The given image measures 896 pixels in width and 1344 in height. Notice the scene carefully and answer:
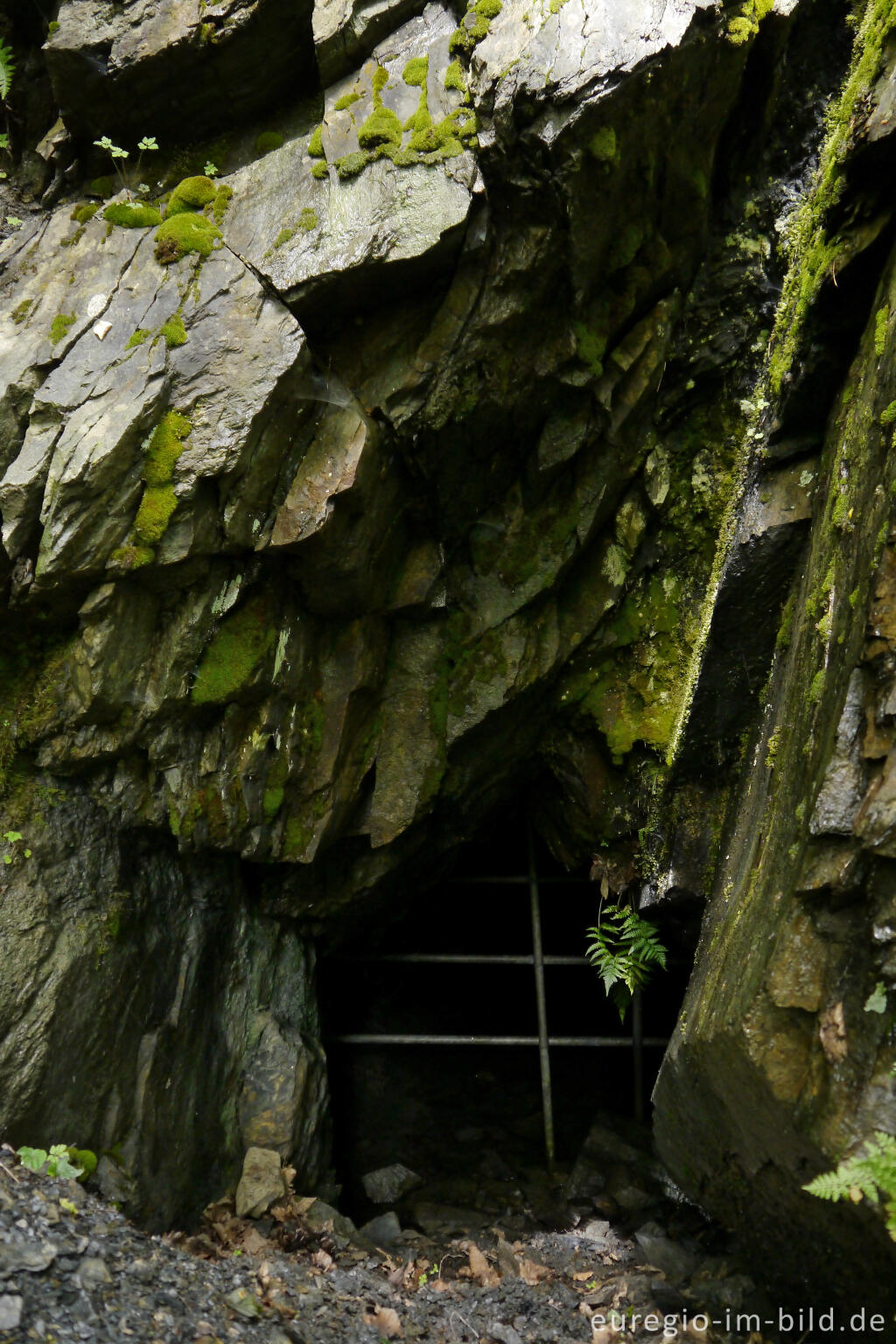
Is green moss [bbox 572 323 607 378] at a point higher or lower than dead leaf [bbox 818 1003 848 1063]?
higher

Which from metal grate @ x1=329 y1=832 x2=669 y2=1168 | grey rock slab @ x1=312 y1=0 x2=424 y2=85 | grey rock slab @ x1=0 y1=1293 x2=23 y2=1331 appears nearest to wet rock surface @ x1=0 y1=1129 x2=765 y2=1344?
grey rock slab @ x1=0 y1=1293 x2=23 y2=1331

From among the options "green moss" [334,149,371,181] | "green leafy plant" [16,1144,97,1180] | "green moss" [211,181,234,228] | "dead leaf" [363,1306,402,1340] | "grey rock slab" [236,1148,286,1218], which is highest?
"green moss" [334,149,371,181]

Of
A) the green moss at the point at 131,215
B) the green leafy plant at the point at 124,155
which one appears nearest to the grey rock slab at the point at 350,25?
the green leafy plant at the point at 124,155

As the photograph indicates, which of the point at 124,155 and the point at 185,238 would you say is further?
the point at 124,155

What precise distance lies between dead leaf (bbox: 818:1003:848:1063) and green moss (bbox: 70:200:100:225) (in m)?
5.64

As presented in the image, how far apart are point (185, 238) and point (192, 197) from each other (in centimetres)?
36

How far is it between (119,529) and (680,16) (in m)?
3.85

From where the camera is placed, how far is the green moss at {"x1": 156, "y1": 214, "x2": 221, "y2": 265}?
4.80 meters

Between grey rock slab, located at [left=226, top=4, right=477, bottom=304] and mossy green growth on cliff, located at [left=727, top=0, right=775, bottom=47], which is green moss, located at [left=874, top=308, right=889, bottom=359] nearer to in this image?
mossy green growth on cliff, located at [left=727, top=0, right=775, bottom=47]

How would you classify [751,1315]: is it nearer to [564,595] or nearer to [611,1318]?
[611,1318]

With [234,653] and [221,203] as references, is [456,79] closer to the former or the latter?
[221,203]

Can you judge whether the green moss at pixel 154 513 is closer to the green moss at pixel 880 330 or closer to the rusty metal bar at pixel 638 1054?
the green moss at pixel 880 330

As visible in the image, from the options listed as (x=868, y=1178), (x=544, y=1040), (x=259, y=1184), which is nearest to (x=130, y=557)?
(x=259, y=1184)

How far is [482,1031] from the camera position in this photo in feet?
24.9
